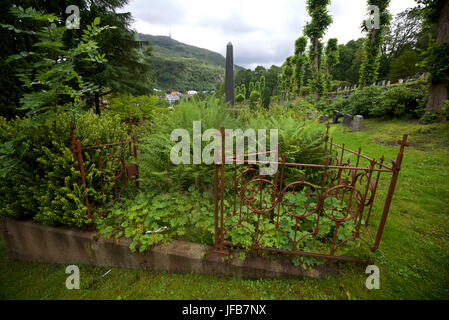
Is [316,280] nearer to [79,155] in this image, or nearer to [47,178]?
[79,155]

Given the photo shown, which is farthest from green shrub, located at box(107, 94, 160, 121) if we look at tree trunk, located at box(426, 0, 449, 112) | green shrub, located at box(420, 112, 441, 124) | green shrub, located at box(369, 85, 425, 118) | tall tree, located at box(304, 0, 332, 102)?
tall tree, located at box(304, 0, 332, 102)

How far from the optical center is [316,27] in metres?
15.7

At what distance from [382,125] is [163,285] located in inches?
470

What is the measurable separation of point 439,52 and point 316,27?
10716mm

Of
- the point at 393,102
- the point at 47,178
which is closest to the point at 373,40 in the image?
the point at 393,102

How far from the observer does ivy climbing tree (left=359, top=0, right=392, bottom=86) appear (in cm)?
1313

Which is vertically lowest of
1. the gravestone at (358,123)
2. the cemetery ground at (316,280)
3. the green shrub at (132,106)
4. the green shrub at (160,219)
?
the cemetery ground at (316,280)

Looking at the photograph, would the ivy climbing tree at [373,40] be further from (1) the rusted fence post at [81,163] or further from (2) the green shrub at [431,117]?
(1) the rusted fence post at [81,163]

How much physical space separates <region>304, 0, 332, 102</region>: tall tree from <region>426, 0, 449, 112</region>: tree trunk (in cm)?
955

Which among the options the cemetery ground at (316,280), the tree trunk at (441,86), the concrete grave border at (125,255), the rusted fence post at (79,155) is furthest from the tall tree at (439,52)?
the rusted fence post at (79,155)

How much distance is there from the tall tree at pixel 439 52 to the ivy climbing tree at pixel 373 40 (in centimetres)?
733

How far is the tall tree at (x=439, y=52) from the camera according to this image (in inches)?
288
